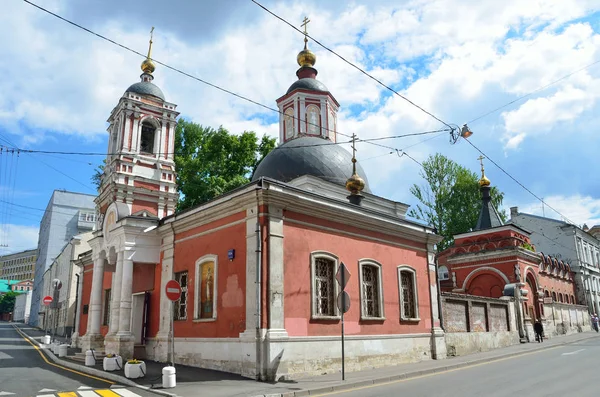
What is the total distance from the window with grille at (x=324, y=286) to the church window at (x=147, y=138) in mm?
13891

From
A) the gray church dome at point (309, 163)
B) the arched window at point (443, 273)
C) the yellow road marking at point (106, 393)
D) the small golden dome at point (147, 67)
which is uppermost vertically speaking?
the small golden dome at point (147, 67)

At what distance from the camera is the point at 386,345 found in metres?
14.4

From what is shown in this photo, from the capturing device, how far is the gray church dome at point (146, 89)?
23547mm

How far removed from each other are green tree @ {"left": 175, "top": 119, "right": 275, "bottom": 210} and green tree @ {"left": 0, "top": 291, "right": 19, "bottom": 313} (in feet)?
255

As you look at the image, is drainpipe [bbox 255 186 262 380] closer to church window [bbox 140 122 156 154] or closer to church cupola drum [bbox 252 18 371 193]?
church cupola drum [bbox 252 18 371 193]

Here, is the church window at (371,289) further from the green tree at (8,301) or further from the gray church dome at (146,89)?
the green tree at (8,301)

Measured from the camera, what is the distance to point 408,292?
1645cm

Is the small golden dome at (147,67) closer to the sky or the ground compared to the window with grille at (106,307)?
closer to the sky

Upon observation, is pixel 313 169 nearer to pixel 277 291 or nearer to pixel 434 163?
pixel 277 291

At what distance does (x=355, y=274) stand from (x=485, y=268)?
1921cm

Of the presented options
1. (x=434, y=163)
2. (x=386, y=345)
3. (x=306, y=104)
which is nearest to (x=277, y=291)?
(x=386, y=345)

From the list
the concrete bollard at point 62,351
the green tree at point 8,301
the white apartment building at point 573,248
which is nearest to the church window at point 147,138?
the concrete bollard at point 62,351

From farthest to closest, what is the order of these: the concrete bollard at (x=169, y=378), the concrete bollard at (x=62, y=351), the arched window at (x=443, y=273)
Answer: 1. the arched window at (x=443, y=273)
2. the concrete bollard at (x=62, y=351)
3. the concrete bollard at (x=169, y=378)

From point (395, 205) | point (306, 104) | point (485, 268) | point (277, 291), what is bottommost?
point (277, 291)
